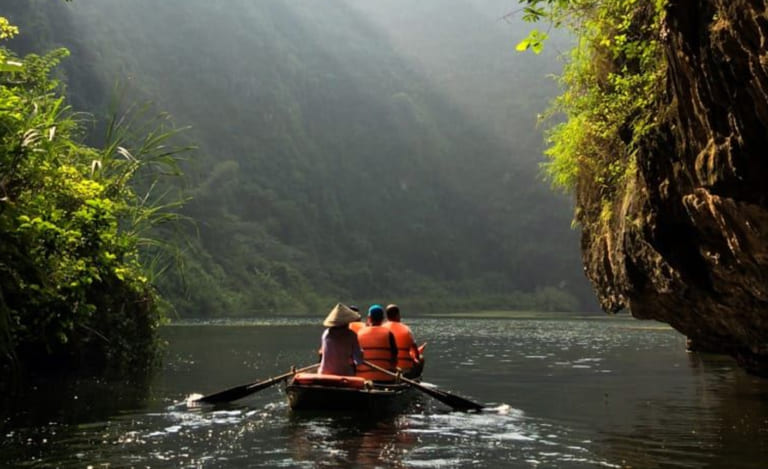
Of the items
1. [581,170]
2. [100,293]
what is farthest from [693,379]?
[100,293]

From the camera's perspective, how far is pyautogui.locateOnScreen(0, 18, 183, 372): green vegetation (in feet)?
41.8

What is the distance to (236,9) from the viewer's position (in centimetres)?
17800

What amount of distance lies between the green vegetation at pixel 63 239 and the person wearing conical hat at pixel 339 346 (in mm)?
4587

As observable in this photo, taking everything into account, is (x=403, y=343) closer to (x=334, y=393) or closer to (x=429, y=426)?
(x=334, y=393)

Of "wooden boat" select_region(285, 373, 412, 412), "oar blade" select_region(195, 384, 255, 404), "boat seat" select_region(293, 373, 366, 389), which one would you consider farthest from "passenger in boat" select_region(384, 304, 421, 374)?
"oar blade" select_region(195, 384, 255, 404)

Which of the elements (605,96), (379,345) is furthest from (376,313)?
(605,96)

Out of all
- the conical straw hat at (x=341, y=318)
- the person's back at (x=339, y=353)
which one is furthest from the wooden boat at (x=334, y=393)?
the conical straw hat at (x=341, y=318)

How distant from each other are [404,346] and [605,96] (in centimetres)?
674

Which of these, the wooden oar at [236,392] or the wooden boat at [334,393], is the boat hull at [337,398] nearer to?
the wooden boat at [334,393]

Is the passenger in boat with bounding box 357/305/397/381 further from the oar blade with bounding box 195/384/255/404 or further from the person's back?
the oar blade with bounding box 195/384/255/404

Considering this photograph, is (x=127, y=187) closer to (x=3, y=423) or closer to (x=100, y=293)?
(x=100, y=293)

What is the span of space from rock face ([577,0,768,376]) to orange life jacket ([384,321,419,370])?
4.95m

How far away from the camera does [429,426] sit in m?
13.1

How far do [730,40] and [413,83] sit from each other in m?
188
